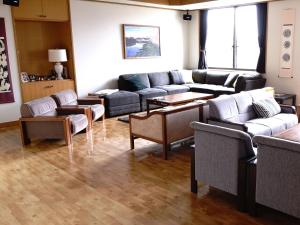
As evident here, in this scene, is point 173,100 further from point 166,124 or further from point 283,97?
point 283,97

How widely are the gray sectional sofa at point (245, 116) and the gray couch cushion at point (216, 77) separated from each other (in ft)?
9.90

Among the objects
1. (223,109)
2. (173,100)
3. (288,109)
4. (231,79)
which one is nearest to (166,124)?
(223,109)

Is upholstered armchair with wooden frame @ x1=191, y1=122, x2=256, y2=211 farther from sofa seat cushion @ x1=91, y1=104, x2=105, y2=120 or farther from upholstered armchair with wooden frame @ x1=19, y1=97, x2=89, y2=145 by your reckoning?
sofa seat cushion @ x1=91, y1=104, x2=105, y2=120

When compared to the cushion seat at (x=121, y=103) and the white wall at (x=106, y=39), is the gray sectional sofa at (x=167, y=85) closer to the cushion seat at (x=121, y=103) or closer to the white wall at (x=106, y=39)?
the cushion seat at (x=121, y=103)

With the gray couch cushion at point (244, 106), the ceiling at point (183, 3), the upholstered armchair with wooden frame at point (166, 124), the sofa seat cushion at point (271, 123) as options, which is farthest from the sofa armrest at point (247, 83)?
the upholstered armchair with wooden frame at point (166, 124)

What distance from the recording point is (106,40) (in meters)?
7.36

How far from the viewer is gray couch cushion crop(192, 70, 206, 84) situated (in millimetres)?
8328

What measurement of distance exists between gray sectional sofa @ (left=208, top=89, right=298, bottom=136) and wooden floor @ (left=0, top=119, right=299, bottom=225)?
0.74 metres

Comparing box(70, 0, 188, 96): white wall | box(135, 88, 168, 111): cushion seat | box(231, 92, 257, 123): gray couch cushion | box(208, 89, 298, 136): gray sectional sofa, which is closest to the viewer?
box(208, 89, 298, 136): gray sectional sofa

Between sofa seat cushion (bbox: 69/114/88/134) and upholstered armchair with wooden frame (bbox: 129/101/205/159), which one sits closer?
upholstered armchair with wooden frame (bbox: 129/101/205/159)

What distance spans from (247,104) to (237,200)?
2.04 metres

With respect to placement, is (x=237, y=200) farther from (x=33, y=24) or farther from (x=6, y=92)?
(x=33, y=24)

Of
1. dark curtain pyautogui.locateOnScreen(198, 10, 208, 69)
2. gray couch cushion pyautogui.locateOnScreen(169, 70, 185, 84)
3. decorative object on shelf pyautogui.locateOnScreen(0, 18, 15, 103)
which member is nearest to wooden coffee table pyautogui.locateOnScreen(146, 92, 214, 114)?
gray couch cushion pyautogui.locateOnScreen(169, 70, 185, 84)

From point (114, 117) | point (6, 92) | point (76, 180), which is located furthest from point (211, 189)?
point (6, 92)
